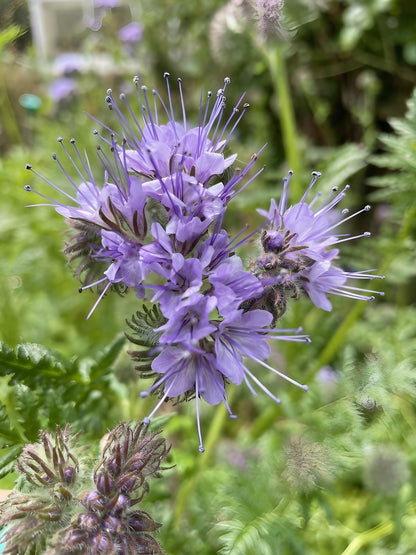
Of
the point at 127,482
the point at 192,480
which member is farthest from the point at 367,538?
the point at 127,482

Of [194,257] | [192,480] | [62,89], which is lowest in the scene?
[192,480]

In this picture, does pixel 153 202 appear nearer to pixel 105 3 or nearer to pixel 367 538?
pixel 367 538

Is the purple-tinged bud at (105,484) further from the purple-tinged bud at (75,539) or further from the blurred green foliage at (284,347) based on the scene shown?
the blurred green foliage at (284,347)

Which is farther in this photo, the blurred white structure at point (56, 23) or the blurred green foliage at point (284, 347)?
the blurred white structure at point (56, 23)

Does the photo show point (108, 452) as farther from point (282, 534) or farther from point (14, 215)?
point (14, 215)

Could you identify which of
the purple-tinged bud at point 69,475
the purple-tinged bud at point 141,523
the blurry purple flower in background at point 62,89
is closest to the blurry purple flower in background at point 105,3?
the blurry purple flower in background at point 62,89

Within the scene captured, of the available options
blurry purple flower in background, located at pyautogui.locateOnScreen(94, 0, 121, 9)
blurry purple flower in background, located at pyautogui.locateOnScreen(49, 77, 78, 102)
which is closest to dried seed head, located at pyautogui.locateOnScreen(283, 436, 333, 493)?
blurry purple flower in background, located at pyautogui.locateOnScreen(49, 77, 78, 102)
